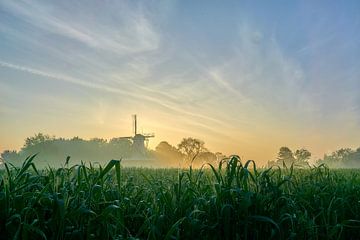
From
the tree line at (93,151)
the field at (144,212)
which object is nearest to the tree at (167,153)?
the tree line at (93,151)

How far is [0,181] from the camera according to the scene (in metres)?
5.03

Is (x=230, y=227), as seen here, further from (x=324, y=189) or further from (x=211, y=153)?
(x=211, y=153)

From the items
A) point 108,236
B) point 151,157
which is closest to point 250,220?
point 108,236

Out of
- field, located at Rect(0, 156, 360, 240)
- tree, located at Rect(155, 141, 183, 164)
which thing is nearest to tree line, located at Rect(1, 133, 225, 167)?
tree, located at Rect(155, 141, 183, 164)

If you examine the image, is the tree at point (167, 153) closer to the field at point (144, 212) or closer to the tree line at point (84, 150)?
the tree line at point (84, 150)

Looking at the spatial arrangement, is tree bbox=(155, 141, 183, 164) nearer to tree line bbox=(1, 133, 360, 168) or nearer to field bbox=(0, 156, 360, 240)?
tree line bbox=(1, 133, 360, 168)

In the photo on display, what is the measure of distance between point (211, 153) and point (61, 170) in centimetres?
14932

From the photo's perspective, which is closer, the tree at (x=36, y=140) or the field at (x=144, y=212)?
the field at (x=144, y=212)

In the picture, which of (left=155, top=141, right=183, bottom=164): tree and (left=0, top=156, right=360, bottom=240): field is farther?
(left=155, top=141, right=183, bottom=164): tree

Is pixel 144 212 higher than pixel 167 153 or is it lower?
lower

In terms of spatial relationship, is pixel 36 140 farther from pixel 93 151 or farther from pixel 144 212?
pixel 144 212


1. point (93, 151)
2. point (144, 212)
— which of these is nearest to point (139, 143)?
point (93, 151)

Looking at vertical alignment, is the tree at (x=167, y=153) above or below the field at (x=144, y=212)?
above

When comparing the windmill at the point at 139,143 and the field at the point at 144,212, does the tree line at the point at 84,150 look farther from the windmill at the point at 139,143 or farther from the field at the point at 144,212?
the field at the point at 144,212
